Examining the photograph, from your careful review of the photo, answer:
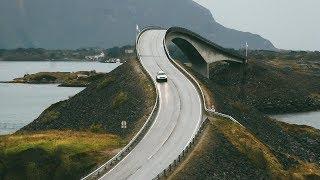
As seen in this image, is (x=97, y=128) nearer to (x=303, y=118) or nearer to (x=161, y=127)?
(x=161, y=127)

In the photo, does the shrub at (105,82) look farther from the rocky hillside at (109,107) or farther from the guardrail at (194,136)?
the guardrail at (194,136)

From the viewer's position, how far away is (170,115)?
67312 millimetres

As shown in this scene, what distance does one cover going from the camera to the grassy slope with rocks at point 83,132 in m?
51.0

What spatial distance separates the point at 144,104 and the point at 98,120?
6.60 meters

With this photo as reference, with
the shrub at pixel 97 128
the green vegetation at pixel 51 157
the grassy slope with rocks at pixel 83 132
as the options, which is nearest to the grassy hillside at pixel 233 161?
the grassy slope with rocks at pixel 83 132

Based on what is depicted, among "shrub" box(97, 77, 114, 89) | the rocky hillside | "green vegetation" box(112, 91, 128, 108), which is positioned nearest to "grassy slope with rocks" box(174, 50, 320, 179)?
the rocky hillside

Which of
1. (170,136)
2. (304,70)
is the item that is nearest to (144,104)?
(170,136)

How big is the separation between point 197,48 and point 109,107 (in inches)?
2567

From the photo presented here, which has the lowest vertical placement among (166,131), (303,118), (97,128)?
(303,118)

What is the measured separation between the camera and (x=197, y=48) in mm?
139250

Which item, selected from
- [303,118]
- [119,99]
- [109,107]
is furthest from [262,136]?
[303,118]

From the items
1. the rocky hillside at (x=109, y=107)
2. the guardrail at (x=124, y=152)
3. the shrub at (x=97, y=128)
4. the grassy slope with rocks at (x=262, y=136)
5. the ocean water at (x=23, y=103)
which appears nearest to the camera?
the guardrail at (x=124, y=152)

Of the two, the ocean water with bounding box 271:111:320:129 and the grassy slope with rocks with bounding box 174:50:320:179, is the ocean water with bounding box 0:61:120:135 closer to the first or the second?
the grassy slope with rocks with bounding box 174:50:320:179

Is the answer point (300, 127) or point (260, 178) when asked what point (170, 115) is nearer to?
point (260, 178)
